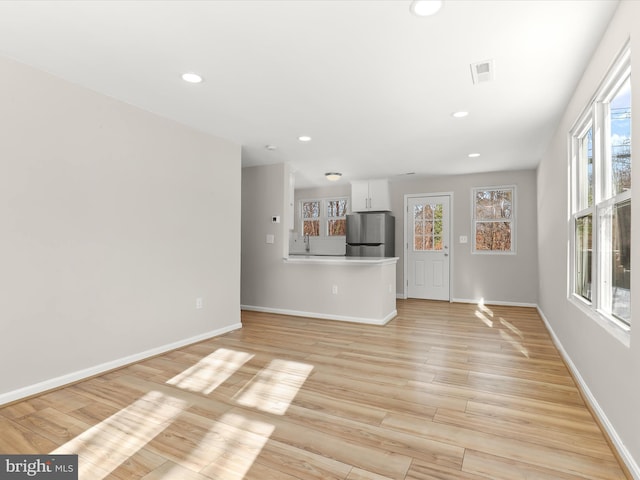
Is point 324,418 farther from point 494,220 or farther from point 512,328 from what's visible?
point 494,220

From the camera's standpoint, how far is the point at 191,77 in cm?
271

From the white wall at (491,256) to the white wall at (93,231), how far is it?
14.8 feet

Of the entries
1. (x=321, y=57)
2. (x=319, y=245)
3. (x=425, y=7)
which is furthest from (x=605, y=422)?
(x=319, y=245)

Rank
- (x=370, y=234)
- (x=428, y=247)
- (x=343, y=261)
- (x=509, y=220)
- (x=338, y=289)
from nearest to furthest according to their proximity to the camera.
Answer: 1. (x=343, y=261)
2. (x=338, y=289)
3. (x=509, y=220)
4. (x=370, y=234)
5. (x=428, y=247)

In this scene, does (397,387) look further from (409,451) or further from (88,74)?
(88,74)

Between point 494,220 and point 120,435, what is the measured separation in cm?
633

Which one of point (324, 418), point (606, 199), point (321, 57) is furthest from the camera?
point (321, 57)

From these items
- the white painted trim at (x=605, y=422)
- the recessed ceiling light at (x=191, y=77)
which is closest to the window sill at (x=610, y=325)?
the white painted trim at (x=605, y=422)

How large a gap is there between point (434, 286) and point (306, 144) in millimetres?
3927

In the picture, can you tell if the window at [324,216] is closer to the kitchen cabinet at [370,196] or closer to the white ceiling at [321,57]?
the kitchen cabinet at [370,196]

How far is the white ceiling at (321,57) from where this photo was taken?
6.40 ft

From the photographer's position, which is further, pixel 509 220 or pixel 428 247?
pixel 428 247

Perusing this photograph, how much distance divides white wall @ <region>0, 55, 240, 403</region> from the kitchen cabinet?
11.6 ft

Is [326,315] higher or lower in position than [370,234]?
lower
